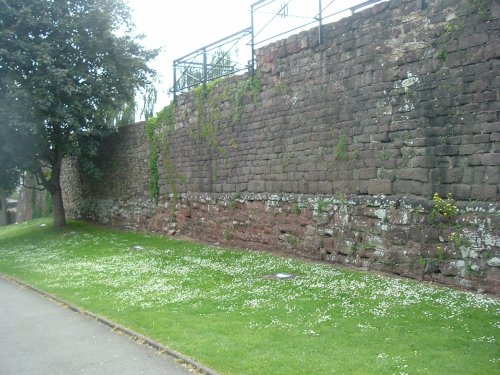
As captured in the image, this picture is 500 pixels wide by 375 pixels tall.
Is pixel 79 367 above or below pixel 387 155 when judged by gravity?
below

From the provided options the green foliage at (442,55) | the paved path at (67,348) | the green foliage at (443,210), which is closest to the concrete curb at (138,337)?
the paved path at (67,348)

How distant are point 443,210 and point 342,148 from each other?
2709mm

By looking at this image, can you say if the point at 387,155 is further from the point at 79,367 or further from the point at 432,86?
the point at 79,367

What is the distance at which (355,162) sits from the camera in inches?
394

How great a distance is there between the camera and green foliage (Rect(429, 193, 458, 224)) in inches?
313

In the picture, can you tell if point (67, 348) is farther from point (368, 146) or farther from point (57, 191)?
point (57, 191)

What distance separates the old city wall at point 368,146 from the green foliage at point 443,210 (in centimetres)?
2

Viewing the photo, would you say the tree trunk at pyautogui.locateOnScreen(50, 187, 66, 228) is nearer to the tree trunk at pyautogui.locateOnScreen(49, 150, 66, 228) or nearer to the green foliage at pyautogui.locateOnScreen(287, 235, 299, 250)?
the tree trunk at pyautogui.locateOnScreen(49, 150, 66, 228)

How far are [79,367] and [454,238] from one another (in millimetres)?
5403

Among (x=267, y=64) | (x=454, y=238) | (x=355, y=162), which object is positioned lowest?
(x=454, y=238)

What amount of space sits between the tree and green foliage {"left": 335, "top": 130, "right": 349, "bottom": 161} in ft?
36.9

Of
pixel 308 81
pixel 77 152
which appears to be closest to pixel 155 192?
pixel 77 152

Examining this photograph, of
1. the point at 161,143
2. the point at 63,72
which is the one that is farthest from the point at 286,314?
the point at 63,72

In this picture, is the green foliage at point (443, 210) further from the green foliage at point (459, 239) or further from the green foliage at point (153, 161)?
the green foliage at point (153, 161)
